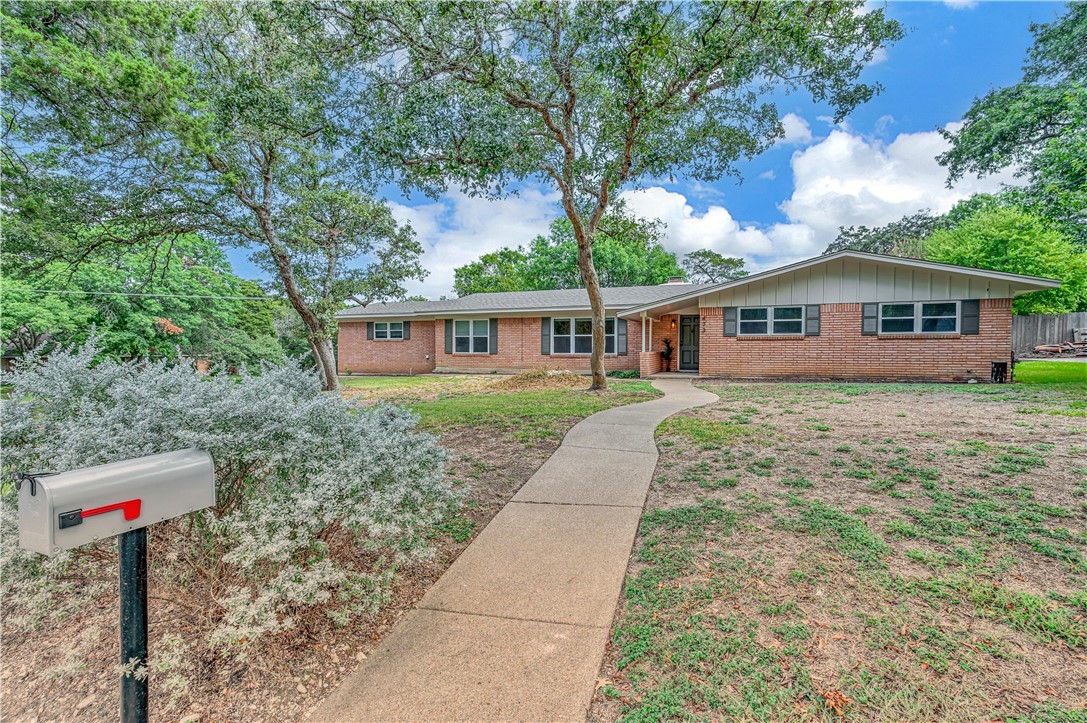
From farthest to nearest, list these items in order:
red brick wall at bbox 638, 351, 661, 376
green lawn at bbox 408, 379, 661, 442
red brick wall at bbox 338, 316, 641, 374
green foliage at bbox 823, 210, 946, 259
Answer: green foliage at bbox 823, 210, 946, 259 → red brick wall at bbox 338, 316, 641, 374 → red brick wall at bbox 638, 351, 661, 376 → green lawn at bbox 408, 379, 661, 442

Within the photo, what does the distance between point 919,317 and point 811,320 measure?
Answer: 253 cm

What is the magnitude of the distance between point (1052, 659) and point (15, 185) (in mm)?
11995

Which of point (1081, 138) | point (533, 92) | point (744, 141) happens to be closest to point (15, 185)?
point (533, 92)

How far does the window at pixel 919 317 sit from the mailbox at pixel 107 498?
15.5m

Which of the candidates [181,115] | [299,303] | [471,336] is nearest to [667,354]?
[471,336]

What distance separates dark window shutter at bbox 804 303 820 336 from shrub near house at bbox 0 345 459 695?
13.6 meters

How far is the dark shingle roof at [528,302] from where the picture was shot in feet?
57.3

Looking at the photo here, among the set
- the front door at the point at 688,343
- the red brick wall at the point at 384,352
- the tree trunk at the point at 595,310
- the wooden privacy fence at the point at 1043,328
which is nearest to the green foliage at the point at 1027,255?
the wooden privacy fence at the point at 1043,328

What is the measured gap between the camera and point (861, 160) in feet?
40.9

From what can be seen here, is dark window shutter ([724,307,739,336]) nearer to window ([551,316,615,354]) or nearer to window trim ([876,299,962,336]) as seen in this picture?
window trim ([876,299,962,336])

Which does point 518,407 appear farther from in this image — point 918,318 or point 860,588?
point 918,318

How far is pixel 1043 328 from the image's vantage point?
74.3ft

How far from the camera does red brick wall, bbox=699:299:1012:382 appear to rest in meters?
12.1

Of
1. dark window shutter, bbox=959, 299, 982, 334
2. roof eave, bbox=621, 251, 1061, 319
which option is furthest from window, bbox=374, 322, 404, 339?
dark window shutter, bbox=959, 299, 982, 334
